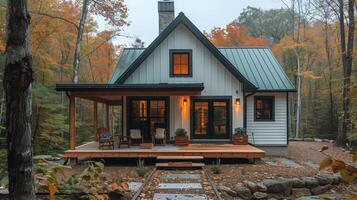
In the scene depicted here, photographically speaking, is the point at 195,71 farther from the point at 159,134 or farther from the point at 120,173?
the point at 120,173

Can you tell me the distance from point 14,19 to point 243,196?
6630 millimetres

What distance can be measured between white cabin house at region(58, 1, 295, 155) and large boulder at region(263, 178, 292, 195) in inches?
250

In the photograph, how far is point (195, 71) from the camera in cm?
1634

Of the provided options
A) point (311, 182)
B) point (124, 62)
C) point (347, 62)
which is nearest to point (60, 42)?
point (124, 62)

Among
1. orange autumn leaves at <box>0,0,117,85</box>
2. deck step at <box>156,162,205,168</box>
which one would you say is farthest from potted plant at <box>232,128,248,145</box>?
orange autumn leaves at <box>0,0,117,85</box>

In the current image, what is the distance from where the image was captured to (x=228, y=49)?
19578 mm

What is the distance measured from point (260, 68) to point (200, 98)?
3.66 m

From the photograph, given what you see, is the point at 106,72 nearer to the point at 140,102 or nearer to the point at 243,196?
the point at 140,102

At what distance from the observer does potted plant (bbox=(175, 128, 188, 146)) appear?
49.2 feet

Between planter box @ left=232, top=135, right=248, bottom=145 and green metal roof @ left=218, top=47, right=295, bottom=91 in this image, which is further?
green metal roof @ left=218, top=47, right=295, bottom=91

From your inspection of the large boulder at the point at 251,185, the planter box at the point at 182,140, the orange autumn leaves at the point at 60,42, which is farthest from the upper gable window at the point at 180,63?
the large boulder at the point at 251,185

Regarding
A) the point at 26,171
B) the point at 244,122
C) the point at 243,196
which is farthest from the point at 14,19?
the point at 244,122

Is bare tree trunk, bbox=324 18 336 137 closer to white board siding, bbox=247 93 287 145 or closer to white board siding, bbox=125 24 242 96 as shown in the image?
white board siding, bbox=247 93 287 145

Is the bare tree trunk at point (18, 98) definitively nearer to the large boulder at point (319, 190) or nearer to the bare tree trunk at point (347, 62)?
the large boulder at point (319, 190)
